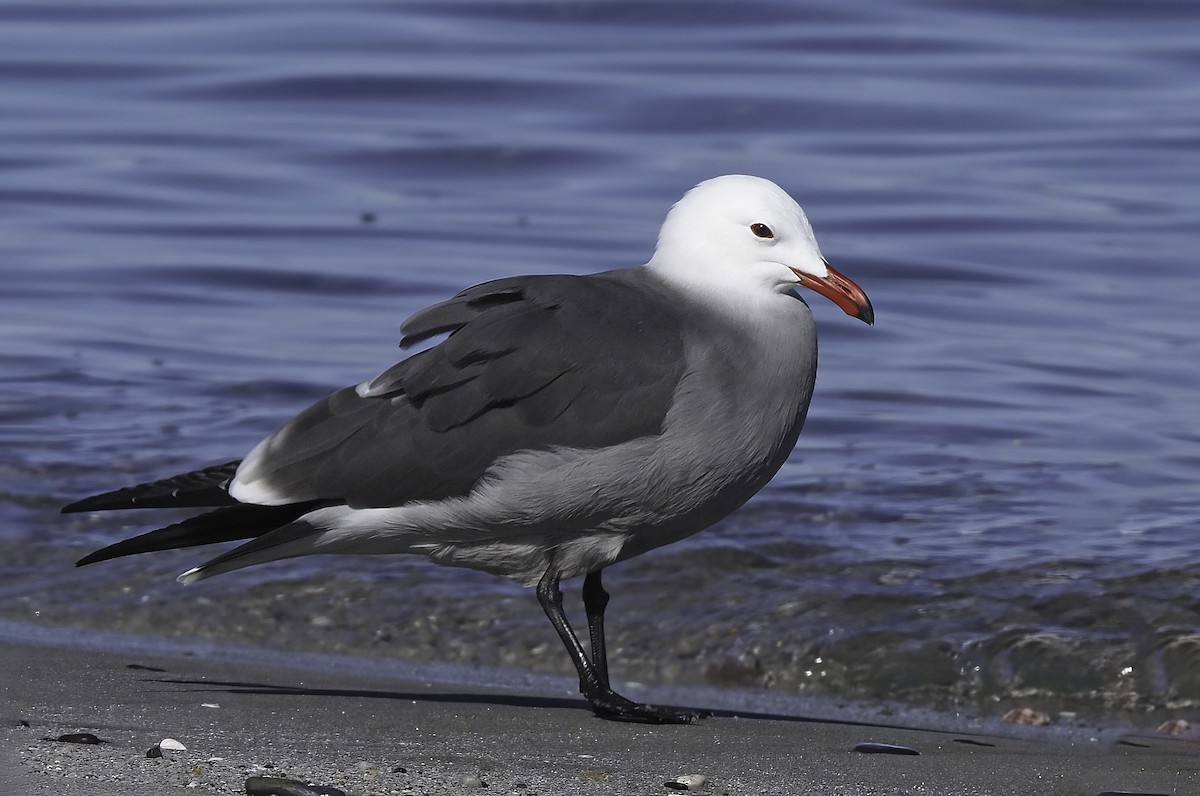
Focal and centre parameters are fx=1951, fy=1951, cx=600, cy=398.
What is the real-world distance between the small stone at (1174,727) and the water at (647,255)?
11cm

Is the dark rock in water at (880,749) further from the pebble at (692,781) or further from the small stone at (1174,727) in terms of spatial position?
the small stone at (1174,727)

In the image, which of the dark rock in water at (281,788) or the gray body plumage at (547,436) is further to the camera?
the gray body plumage at (547,436)

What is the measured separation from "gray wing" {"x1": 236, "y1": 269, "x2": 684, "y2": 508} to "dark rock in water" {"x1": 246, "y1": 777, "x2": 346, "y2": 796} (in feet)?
4.08

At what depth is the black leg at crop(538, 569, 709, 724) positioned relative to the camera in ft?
16.5

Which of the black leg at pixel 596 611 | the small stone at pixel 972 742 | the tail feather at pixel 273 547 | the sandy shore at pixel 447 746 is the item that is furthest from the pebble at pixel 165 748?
the small stone at pixel 972 742

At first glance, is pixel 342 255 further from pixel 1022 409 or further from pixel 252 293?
pixel 1022 409

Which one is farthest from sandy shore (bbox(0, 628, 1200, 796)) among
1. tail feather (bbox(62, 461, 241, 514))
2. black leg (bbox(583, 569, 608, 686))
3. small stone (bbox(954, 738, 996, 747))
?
tail feather (bbox(62, 461, 241, 514))

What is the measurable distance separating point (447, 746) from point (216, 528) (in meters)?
0.95

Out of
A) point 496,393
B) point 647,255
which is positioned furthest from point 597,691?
point 647,255

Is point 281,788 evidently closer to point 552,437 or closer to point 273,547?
point 273,547

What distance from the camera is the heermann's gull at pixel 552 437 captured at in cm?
486

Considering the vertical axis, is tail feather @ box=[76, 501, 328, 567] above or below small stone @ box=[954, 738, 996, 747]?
above

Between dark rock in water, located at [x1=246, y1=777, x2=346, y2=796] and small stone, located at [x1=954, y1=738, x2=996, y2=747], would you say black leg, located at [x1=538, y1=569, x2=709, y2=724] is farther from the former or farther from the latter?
dark rock in water, located at [x1=246, y1=777, x2=346, y2=796]

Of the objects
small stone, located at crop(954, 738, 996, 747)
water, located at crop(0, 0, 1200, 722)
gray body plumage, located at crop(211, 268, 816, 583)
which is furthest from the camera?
water, located at crop(0, 0, 1200, 722)
